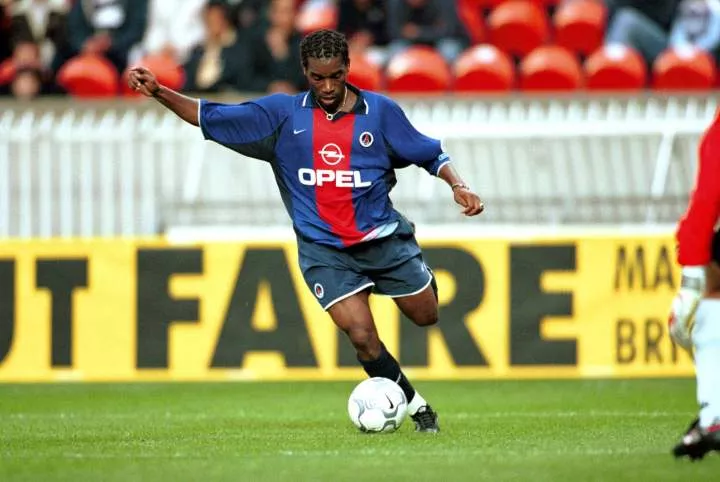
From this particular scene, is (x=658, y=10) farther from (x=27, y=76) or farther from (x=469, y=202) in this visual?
(x=469, y=202)

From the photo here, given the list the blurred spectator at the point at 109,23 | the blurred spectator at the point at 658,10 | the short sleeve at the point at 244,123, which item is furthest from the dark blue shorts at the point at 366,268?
the blurred spectator at the point at 109,23

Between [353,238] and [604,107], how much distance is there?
6254 millimetres

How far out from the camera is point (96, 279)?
45.3ft

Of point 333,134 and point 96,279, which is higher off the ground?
point 333,134

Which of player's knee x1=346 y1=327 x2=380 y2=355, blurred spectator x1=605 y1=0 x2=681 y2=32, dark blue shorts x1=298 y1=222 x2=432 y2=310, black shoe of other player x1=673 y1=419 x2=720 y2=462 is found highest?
blurred spectator x1=605 y1=0 x2=681 y2=32

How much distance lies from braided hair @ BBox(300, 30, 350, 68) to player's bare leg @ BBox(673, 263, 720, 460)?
2.57 metres

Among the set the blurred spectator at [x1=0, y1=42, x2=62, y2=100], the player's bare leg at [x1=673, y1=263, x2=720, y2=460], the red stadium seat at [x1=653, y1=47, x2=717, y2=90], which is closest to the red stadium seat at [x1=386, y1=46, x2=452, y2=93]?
the red stadium seat at [x1=653, y1=47, x2=717, y2=90]

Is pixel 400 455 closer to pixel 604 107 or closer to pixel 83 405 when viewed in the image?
pixel 83 405

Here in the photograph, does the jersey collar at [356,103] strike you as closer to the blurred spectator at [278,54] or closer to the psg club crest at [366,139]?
the psg club crest at [366,139]

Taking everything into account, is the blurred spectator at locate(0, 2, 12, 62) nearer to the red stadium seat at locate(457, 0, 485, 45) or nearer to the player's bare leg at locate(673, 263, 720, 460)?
the red stadium seat at locate(457, 0, 485, 45)

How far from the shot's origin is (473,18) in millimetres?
17422

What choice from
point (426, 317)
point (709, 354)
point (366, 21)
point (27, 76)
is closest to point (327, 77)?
point (426, 317)

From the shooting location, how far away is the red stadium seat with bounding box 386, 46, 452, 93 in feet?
52.3

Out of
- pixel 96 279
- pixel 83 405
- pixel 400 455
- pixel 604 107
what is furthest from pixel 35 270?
pixel 400 455
